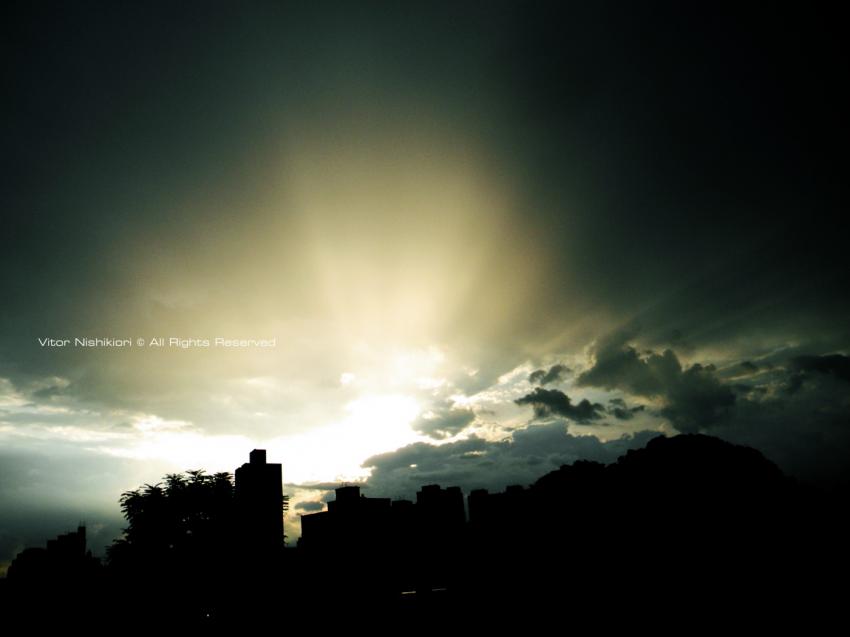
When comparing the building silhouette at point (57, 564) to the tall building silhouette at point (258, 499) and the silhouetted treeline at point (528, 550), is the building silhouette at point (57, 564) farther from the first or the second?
the tall building silhouette at point (258, 499)

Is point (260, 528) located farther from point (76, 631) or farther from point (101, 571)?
point (101, 571)

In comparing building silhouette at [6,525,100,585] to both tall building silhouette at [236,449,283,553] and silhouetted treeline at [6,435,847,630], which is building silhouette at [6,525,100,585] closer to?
silhouetted treeline at [6,435,847,630]

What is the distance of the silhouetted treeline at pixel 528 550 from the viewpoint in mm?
25250

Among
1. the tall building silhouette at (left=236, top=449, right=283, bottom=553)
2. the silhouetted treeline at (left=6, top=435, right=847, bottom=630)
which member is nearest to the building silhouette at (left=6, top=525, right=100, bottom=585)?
the silhouetted treeline at (left=6, top=435, right=847, bottom=630)

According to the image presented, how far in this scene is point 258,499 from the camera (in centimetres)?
2531

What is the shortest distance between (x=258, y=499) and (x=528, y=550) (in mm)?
21094

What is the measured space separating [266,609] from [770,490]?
158 feet

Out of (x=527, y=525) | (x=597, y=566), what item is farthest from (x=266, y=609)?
(x=597, y=566)

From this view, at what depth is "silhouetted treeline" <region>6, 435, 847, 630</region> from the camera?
25.2 meters

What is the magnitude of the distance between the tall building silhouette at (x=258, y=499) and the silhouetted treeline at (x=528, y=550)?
74mm

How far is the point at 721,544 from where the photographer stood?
38656 mm

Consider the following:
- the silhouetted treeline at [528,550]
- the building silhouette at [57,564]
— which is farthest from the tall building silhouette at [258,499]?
the building silhouette at [57,564]

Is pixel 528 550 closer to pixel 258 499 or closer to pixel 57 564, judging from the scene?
pixel 258 499

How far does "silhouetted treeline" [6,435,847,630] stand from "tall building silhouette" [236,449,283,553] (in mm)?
74
